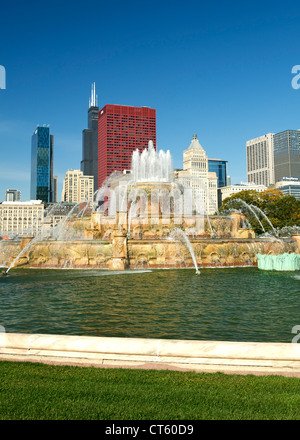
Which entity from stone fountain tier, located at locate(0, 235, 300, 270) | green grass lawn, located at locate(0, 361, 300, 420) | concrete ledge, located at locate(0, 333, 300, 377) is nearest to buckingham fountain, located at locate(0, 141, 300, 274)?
stone fountain tier, located at locate(0, 235, 300, 270)

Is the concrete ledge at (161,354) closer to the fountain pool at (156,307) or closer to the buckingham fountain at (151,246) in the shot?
the fountain pool at (156,307)

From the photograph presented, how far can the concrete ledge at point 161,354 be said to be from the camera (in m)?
6.84

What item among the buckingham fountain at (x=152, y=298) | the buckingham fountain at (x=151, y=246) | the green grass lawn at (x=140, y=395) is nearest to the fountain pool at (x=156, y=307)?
the buckingham fountain at (x=152, y=298)

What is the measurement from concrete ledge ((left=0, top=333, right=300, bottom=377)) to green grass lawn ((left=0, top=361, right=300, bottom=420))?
0.54 meters

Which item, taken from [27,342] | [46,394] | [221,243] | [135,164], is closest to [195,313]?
[27,342]

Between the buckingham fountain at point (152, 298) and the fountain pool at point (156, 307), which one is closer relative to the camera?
the buckingham fountain at point (152, 298)

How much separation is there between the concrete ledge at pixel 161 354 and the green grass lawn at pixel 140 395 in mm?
537

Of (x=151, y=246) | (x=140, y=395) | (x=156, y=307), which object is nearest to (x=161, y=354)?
(x=140, y=395)

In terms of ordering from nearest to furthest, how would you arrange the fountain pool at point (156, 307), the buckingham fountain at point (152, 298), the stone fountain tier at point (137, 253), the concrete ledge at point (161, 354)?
the concrete ledge at point (161, 354)
the buckingham fountain at point (152, 298)
the fountain pool at point (156, 307)
the stone fountain tier at point (137, 253)

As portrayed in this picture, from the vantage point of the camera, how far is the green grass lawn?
4.89m

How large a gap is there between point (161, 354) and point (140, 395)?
172 centimetres

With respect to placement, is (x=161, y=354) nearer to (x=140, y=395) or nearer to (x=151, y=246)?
(x=140, y=395)

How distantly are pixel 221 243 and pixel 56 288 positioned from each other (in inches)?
613
